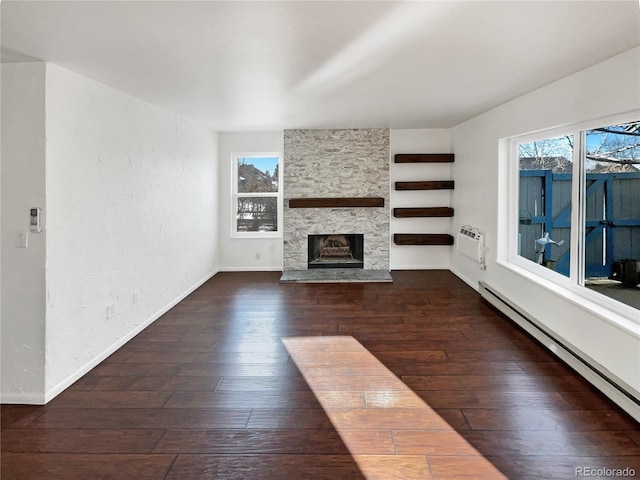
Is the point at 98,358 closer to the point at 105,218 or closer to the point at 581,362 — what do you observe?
the point at 105,218

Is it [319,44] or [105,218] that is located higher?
[319,44]

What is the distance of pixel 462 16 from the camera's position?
6.23 ft

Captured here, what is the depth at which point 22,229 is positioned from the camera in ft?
8.04

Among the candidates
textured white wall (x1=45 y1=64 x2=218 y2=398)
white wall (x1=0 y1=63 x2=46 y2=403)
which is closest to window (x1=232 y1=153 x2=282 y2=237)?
textured white wall (x1=45 y1=64 x2=218 y2=398)

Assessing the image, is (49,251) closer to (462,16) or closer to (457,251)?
(462,16)

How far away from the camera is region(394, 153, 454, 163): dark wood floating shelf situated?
236 inches

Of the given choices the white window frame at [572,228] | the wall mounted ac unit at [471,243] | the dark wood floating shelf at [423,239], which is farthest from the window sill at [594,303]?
the dark wood floating shelf at [423,239]

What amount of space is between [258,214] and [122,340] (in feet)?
11.2

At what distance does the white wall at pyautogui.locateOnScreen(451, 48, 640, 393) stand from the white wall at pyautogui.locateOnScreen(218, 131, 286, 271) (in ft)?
9.61

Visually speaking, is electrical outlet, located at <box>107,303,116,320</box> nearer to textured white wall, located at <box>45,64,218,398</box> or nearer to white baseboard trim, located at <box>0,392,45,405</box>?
textured white wall, located at <box>45,64,218,398</box>

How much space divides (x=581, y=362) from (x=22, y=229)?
3843 millimetres

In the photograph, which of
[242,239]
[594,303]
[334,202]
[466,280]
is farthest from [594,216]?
[242,239]

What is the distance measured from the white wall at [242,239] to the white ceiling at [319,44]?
2.54 meters

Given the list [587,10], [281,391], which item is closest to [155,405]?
[281,391]
